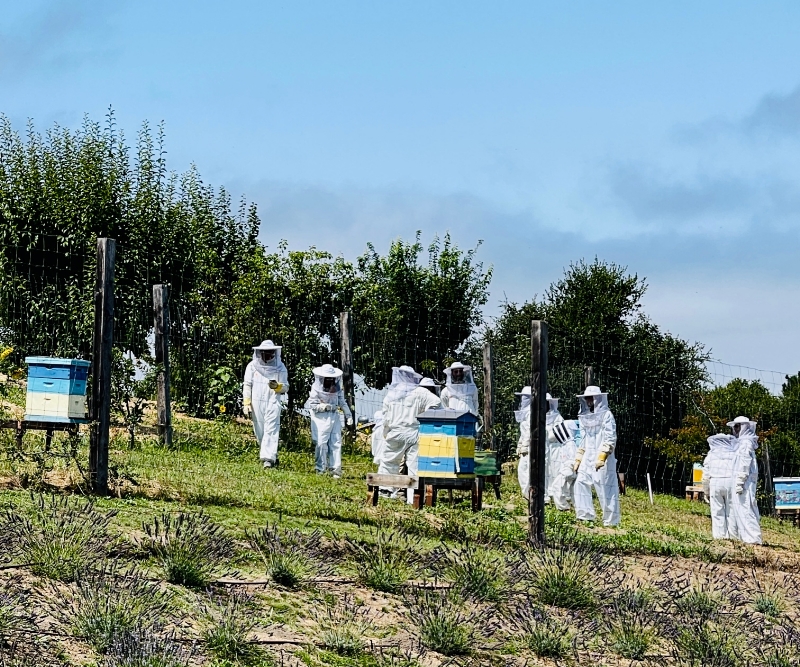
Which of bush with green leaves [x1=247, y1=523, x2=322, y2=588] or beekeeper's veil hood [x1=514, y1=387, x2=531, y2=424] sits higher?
beekeeper's veil hood [x1=514, y1=387, x2=531, y2=424]

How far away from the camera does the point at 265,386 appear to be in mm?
18984

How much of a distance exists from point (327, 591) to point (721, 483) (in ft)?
33.0

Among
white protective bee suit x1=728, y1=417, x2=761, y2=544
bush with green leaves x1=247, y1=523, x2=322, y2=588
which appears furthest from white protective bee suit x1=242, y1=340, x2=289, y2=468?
bush with green leaves x1=247, y1=523, x2=322, y2=588

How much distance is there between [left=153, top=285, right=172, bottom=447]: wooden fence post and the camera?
1914 cm

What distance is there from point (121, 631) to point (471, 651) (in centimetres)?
250

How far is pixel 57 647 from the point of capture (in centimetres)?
657

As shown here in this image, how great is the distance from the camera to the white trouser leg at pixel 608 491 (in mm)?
16922

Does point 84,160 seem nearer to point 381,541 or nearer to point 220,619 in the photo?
point 381,541

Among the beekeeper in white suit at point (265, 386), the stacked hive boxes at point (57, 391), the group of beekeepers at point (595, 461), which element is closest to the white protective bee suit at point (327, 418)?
the beekeeper in white suit at point (265, 386)

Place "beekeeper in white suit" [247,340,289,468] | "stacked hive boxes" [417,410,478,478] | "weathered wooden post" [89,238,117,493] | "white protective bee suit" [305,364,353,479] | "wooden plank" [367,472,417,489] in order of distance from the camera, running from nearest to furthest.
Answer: "weathered wooden post" [89,238,117,493] → "wooden plank" [367,472,417,489] → "stacked hive boxes" [417,410,478,478] → "white protective bee suit" [305,364,353,479] → "beekeeper in white suit" [247,340,289,468]

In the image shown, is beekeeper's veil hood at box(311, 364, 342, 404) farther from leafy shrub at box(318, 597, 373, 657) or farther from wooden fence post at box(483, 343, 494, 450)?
leafy shrub at box(318, 597, 373, 657)

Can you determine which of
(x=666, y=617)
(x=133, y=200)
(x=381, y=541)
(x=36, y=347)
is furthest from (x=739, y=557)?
(x=133, y=200)

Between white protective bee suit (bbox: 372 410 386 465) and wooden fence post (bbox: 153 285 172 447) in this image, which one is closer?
white protective bee suit (bbox: 372 410 386 465)

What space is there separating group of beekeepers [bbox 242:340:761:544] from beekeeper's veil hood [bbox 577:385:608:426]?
15mm
